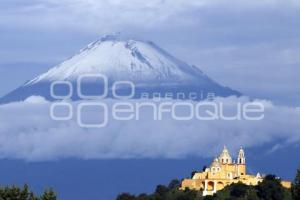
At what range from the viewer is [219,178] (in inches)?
3725

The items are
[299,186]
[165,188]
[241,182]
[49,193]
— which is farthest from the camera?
[165,188]

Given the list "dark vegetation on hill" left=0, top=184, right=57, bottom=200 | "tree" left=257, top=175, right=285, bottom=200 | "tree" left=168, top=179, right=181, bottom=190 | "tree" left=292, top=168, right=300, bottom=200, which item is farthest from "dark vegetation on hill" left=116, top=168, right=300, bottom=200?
"dark vegetation on hill" left=0, top=184, right=57, bottom=200

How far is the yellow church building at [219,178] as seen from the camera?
93250 mm

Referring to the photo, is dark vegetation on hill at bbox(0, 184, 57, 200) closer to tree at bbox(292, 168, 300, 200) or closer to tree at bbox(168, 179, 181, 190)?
tree at bbox(292, 168, 300, 200)

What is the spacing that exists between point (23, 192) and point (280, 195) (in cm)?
3500

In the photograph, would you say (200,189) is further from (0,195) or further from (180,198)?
(0,195)

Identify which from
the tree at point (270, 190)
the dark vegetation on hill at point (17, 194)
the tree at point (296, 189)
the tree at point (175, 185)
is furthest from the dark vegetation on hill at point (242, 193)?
the dark vegetation on hill at point (17, 194)

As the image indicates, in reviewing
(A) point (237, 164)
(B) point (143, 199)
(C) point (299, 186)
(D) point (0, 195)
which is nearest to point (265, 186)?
(B) point (143, 199)

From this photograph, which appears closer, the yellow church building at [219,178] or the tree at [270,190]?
the tree at [270,190]

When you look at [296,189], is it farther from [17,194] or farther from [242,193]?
[242,193]

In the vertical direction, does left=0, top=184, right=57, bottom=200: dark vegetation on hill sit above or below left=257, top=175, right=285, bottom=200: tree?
below

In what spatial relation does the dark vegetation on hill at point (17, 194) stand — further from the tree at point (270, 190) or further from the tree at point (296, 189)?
the tree at point (270, 190)

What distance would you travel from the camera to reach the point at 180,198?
284 ft

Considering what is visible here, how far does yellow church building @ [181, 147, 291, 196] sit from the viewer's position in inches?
3671
